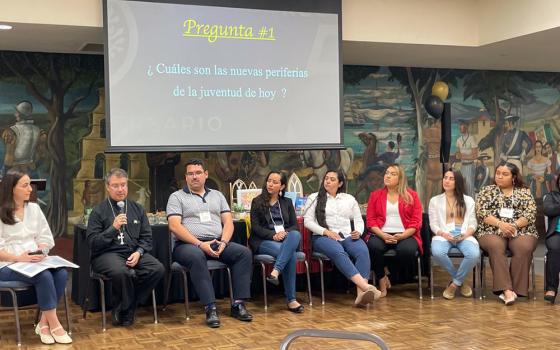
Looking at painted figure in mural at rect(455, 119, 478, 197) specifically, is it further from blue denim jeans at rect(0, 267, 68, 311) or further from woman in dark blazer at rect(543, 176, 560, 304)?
blue denim jeans at rect(0, 267, 68, 311)

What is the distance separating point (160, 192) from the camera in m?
7.89

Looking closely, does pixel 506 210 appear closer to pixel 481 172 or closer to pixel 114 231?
pixel 114 231

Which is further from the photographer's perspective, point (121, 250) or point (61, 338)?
point (121, 250)

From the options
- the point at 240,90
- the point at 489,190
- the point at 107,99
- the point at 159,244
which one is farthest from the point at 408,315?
the point at 107,99

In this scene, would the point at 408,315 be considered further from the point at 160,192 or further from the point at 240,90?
the point at 160,192

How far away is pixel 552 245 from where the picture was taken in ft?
19.6

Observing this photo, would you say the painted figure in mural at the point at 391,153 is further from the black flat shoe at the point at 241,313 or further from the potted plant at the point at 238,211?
the black flat shoe at the point at 241,313

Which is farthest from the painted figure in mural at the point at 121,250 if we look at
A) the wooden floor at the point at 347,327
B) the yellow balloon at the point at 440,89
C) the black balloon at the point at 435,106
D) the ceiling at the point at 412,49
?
the yellow balloon at the point at 440,89

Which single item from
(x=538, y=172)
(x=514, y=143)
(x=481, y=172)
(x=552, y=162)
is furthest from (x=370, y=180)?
(x=552, y=162)

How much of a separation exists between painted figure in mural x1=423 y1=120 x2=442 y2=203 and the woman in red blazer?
10.2ft

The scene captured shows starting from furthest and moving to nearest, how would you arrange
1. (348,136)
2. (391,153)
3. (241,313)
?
(391,153) < (348,136) < (241,313)

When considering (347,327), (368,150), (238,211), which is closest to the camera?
(347,327)

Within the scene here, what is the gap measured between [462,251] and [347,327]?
1503mm

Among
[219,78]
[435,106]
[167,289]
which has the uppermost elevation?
[219,78]
